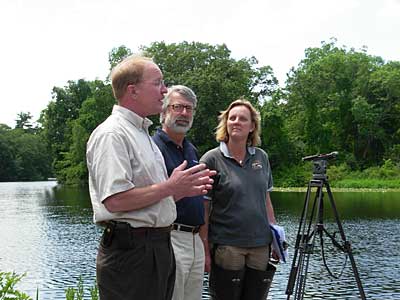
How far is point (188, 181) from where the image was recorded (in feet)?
8.19

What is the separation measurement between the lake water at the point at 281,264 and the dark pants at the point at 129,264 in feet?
24.4

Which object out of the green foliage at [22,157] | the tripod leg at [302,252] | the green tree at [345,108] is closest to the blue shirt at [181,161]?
the tripod leg at [302,252]

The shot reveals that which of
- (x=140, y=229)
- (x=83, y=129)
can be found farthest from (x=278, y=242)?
(x=83, y=129)

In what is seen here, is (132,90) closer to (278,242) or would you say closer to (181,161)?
(181,161)

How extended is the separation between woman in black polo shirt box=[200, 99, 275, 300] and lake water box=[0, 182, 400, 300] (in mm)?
6231

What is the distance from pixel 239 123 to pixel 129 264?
176cm

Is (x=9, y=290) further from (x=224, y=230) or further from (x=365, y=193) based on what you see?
(x=365, y=193)

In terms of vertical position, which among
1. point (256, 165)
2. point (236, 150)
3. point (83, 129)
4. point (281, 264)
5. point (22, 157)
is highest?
point (83, 129)

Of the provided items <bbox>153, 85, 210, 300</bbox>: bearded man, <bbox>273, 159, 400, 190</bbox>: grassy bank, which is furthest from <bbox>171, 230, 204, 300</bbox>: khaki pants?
<bbox>273, 159, 400, 190</bbox>: grassy bank

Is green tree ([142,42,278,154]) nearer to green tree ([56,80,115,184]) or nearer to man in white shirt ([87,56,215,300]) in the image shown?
green tree ([56,80,115,184])

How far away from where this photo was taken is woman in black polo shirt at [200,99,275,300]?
3.88 meters

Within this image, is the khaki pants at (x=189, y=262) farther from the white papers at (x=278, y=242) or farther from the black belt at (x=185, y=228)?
the white papers at (x=278, y=242)

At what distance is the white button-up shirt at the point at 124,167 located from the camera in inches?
97.0

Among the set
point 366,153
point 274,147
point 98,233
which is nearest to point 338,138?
point 366,153
